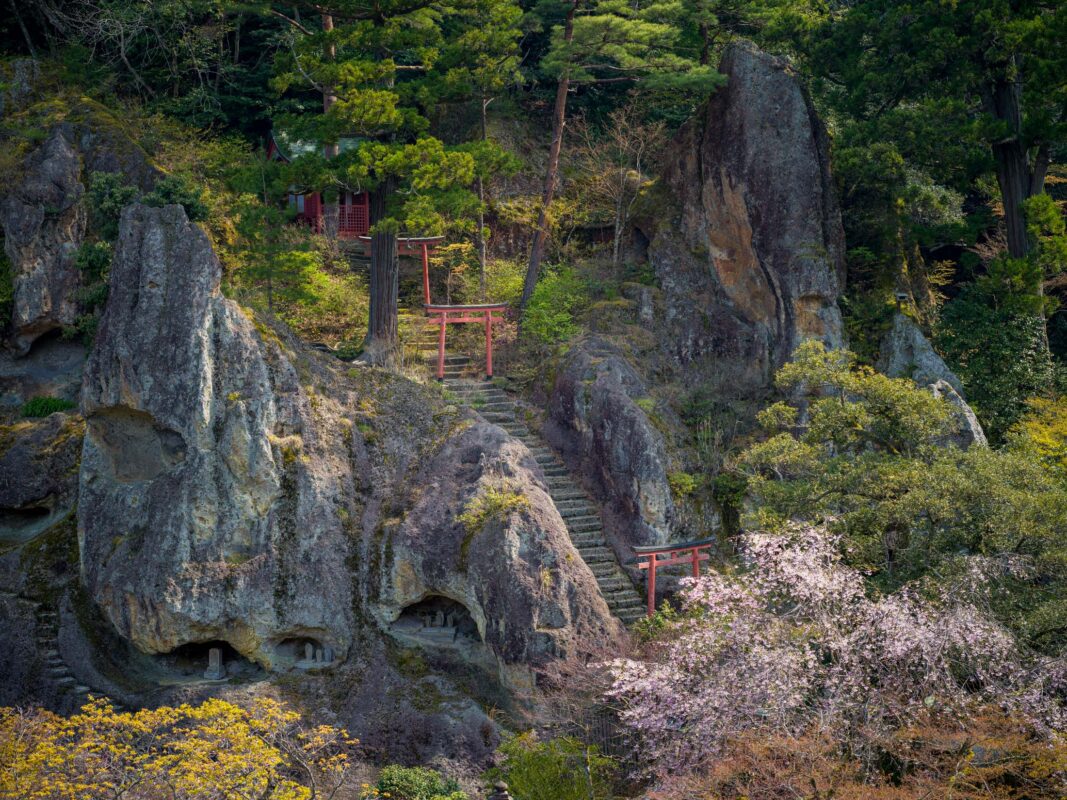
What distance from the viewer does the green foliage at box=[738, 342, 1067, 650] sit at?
2008 centimetres

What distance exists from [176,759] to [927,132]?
2176 cm

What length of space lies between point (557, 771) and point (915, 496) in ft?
24.3

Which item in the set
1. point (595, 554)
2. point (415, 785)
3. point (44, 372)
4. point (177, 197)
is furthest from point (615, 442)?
point (44, 372)

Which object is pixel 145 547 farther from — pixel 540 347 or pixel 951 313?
pixel 951 313

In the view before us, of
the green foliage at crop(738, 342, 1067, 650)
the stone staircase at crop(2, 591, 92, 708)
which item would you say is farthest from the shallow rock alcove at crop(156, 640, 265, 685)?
the green foliage at crop(738, 342, 1067, 650)

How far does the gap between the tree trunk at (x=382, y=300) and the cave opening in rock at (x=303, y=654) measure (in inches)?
281

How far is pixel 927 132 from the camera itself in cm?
2938

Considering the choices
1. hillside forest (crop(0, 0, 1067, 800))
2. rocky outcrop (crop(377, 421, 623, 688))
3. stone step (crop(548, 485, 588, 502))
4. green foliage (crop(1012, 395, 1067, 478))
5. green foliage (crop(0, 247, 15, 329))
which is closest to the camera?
hillside forest (crop(0, 0, 1067, 800))

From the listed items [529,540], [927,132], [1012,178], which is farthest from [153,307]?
[1012,178]

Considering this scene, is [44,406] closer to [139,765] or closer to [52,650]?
[52,650]

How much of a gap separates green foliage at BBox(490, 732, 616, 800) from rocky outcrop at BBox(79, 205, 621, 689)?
7.54 feet

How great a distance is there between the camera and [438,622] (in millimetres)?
24875

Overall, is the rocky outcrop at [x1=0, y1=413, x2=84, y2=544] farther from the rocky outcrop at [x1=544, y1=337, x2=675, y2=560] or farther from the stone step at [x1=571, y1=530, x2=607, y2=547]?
the stone step at [x1=571, y1=530, x2=607, y2=547]

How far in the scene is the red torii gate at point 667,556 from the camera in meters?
24.1
